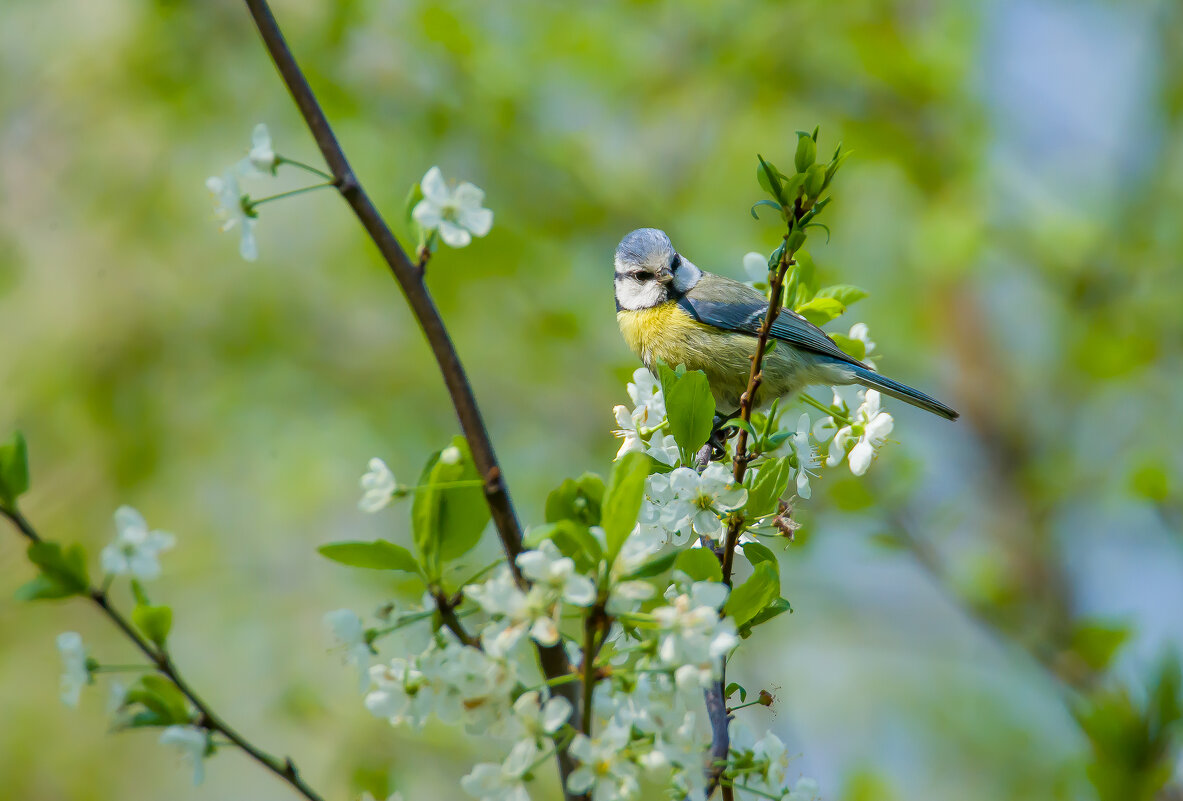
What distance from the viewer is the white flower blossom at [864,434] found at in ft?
5.14

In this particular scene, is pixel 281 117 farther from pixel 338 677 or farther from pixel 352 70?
pixel 338 677

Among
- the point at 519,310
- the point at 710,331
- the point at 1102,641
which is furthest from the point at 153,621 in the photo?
the point at 519,310

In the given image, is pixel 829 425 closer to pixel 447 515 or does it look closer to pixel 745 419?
pixel 745 419

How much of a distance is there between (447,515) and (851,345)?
103 cm

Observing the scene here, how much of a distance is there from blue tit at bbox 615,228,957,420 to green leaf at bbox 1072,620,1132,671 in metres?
0.88

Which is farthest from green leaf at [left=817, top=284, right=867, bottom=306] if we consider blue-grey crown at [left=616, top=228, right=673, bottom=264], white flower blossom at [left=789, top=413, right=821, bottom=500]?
blue-grey crown at [left=616, top=228, right=673, bottom=264]

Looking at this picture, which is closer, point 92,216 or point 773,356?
point 773,356

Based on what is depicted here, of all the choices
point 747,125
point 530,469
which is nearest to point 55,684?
point 530,469

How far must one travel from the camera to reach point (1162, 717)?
1449mm

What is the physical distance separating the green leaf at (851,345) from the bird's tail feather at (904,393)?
4.32ft

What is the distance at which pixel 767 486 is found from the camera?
4.59 feet

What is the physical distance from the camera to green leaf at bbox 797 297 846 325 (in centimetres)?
163

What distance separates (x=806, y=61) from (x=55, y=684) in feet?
24.0

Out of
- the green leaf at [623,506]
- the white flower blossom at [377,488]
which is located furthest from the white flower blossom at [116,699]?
the green leaf at [623,506]
